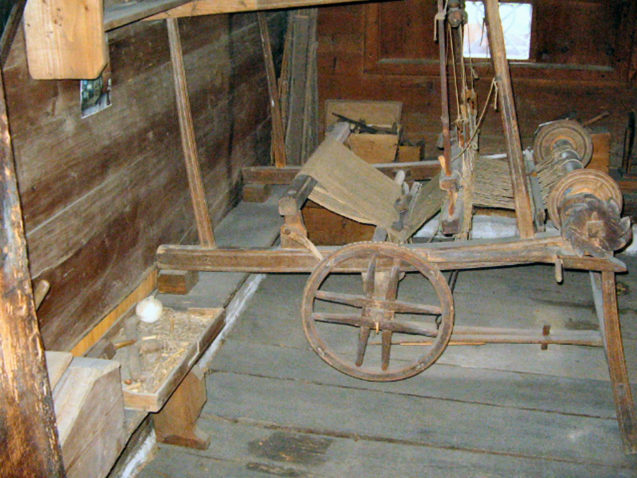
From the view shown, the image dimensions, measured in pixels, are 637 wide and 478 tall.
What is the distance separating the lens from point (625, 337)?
14.1 feet

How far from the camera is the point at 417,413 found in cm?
366

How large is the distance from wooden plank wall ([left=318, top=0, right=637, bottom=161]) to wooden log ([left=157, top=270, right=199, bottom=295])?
2819mm

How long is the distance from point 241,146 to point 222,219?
0.61 metres

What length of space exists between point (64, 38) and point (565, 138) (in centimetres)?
341

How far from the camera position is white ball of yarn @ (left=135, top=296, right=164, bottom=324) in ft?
10.9

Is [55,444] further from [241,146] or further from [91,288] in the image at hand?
[241,146]

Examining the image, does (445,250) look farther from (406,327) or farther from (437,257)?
(406,327)

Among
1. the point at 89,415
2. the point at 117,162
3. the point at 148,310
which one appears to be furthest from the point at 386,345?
the point at 89,415

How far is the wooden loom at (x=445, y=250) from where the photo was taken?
332 centimetres

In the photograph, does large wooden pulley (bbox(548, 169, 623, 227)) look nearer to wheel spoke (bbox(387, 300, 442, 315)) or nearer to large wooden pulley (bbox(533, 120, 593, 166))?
wheel spoke (bbox(387, 300, 442, 315))

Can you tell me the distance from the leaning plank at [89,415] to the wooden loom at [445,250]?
4.58 ft

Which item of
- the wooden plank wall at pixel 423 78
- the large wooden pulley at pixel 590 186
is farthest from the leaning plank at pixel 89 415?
the wooden plank wall at pixel 423 78

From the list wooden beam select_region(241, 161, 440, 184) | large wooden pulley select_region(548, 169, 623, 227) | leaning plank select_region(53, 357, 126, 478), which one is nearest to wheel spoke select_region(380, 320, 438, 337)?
large wooden pulley select_region(548, 169, 623, 227)

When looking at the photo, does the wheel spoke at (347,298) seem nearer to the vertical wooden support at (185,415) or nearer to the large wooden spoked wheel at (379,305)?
the large wooden spoked wheel at (379,305)
